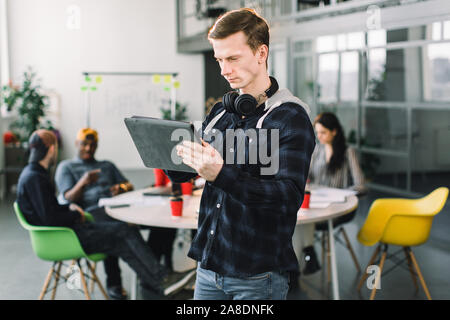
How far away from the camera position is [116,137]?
416 inches

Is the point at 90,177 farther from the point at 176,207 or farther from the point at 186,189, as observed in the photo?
the point at 176,207

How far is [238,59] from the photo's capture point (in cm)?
133

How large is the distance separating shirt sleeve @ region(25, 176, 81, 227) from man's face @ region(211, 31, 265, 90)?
7.27 feet

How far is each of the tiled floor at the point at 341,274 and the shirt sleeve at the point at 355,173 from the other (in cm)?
72

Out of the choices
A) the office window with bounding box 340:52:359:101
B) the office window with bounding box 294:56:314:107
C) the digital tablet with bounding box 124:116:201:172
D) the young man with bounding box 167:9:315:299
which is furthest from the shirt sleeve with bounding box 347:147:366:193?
the digital tablet with bounding box 124:116:201:172

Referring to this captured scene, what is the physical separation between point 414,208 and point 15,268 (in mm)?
3302

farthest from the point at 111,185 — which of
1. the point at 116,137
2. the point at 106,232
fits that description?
the point at 116,137

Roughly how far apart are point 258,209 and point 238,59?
1.29 feet

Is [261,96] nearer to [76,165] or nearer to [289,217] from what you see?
[289,217]

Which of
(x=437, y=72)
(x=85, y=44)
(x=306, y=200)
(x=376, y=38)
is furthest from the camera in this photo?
(x=85, y=44)

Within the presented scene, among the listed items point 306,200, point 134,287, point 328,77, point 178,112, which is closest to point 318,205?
point 306,200

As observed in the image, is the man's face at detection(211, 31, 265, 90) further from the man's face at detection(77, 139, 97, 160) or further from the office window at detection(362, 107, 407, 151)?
the office window at detection(362, 107, 407, 151)

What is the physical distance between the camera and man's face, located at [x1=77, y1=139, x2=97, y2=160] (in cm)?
400

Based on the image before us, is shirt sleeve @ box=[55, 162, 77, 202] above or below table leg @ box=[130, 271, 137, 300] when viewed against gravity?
above
